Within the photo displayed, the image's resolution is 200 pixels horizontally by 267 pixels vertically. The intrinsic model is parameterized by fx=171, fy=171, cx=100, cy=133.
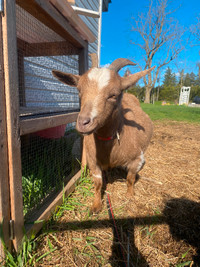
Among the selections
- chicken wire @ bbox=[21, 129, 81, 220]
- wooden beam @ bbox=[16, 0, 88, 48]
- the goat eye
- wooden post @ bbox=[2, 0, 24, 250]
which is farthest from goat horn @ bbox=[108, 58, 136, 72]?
chicken wire @ bbox=[21, 129, 81, 220]

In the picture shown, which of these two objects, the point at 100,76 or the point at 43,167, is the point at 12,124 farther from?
the point at 43,167

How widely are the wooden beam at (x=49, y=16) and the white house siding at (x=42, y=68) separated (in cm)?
27

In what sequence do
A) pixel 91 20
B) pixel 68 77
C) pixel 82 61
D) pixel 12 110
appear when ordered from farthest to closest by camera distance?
pixel 91 20
pixel 82 61
pixel 68 77
pixel 12 110

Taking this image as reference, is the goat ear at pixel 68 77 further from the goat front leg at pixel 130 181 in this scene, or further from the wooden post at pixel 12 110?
the goat front leg at pixel 130 181

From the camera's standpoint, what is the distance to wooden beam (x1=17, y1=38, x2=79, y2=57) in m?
3.05

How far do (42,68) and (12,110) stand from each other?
4193mm

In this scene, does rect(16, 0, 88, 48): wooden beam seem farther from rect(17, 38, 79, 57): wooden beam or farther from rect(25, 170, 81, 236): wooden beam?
rect(25, 170, 81, 236): wooden beam

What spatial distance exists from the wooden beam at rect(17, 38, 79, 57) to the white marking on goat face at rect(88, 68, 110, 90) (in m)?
1.41

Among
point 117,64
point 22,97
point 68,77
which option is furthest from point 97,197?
point 22,97

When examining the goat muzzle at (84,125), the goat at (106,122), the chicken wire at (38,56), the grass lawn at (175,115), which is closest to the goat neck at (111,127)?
the goat at (106,122)

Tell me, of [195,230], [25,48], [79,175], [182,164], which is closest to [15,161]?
[79,175]

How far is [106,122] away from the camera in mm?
1942

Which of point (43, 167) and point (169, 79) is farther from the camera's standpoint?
point (169, 79)

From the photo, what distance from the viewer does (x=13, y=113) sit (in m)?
1.37
